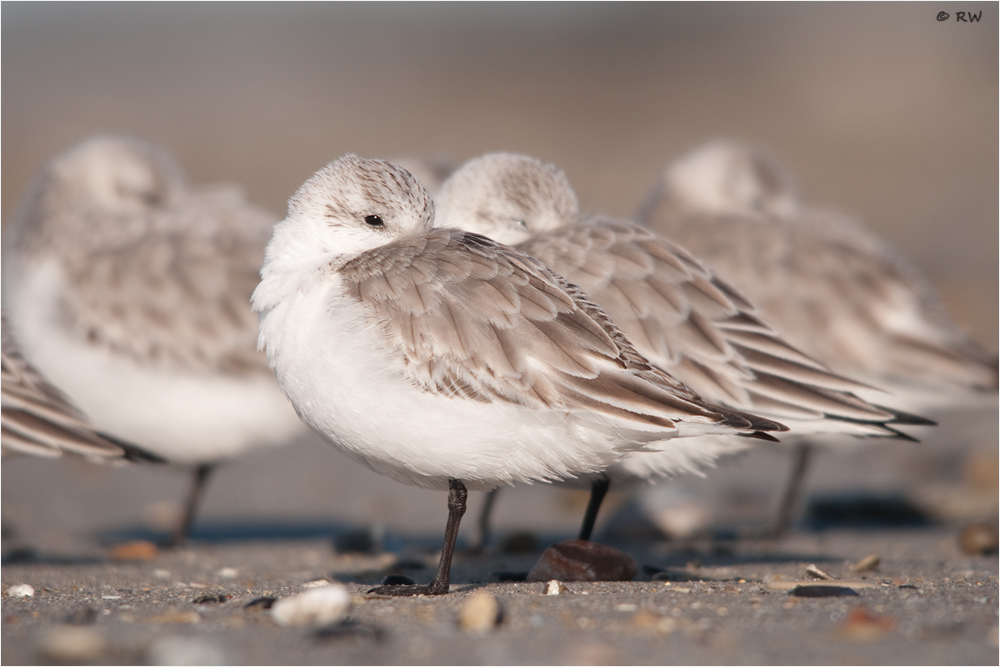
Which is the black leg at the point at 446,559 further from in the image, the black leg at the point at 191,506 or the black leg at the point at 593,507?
the black leg at the point at 191,506

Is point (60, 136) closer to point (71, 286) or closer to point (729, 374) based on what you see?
point (71, 286)

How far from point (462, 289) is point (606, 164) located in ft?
55.9

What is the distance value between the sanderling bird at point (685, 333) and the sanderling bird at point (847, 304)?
120 centimetres

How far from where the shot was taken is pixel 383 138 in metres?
22.7

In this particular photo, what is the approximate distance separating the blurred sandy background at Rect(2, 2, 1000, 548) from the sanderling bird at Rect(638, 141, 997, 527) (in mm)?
2055

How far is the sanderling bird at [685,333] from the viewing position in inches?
193

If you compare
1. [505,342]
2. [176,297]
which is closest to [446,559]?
[505,342]

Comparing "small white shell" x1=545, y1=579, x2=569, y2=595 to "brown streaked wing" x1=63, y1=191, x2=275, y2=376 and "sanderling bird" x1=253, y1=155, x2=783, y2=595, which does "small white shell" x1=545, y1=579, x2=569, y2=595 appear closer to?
"sanderling bird" x1=253, y1=155, x2=783, y2=595

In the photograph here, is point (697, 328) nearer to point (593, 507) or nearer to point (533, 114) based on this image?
point (593, 507)

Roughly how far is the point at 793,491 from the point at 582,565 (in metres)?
2.88

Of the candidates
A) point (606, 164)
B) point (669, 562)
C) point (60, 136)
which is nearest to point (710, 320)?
point (669, 562)

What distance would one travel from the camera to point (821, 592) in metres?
3.97

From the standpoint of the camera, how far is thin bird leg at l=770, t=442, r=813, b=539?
6793 millimetres

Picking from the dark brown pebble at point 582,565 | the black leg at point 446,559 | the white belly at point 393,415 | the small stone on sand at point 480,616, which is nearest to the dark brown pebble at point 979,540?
the dark brown pebble at point 582,565
